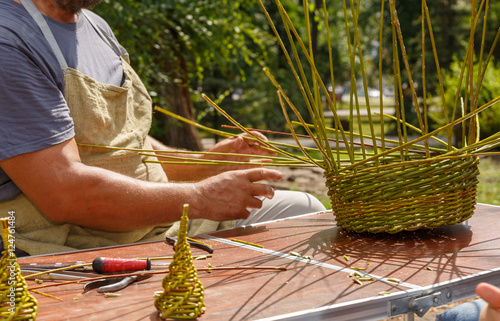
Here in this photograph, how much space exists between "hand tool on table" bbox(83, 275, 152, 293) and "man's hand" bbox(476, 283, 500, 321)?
2.22ft

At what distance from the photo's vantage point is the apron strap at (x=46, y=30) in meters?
1.76

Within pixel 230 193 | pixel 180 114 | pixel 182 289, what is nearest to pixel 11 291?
pixel 182 289

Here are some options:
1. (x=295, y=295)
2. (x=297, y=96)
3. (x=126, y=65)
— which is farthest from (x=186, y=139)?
Answer: (x=297, y=96)

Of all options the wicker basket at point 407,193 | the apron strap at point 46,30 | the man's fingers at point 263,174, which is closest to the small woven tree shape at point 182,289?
the wicker basket at point 407,193

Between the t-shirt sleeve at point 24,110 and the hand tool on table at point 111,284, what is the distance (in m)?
0.55

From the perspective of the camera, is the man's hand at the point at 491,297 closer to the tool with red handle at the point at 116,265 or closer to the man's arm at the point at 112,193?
the tool with red handle at the point at 116,265

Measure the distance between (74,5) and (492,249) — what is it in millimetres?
1499

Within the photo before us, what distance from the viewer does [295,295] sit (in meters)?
1.11

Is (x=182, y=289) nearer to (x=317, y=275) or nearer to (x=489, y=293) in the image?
(x=317, y=275)

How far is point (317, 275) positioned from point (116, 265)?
0.44 metres

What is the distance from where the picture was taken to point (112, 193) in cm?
167

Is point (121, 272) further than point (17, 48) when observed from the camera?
No

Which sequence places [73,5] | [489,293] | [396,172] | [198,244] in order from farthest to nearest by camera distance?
1. [73,5]
2. [198,244]
3. [396,172]
4. [489,293]

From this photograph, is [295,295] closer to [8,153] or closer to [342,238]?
[342,238]
